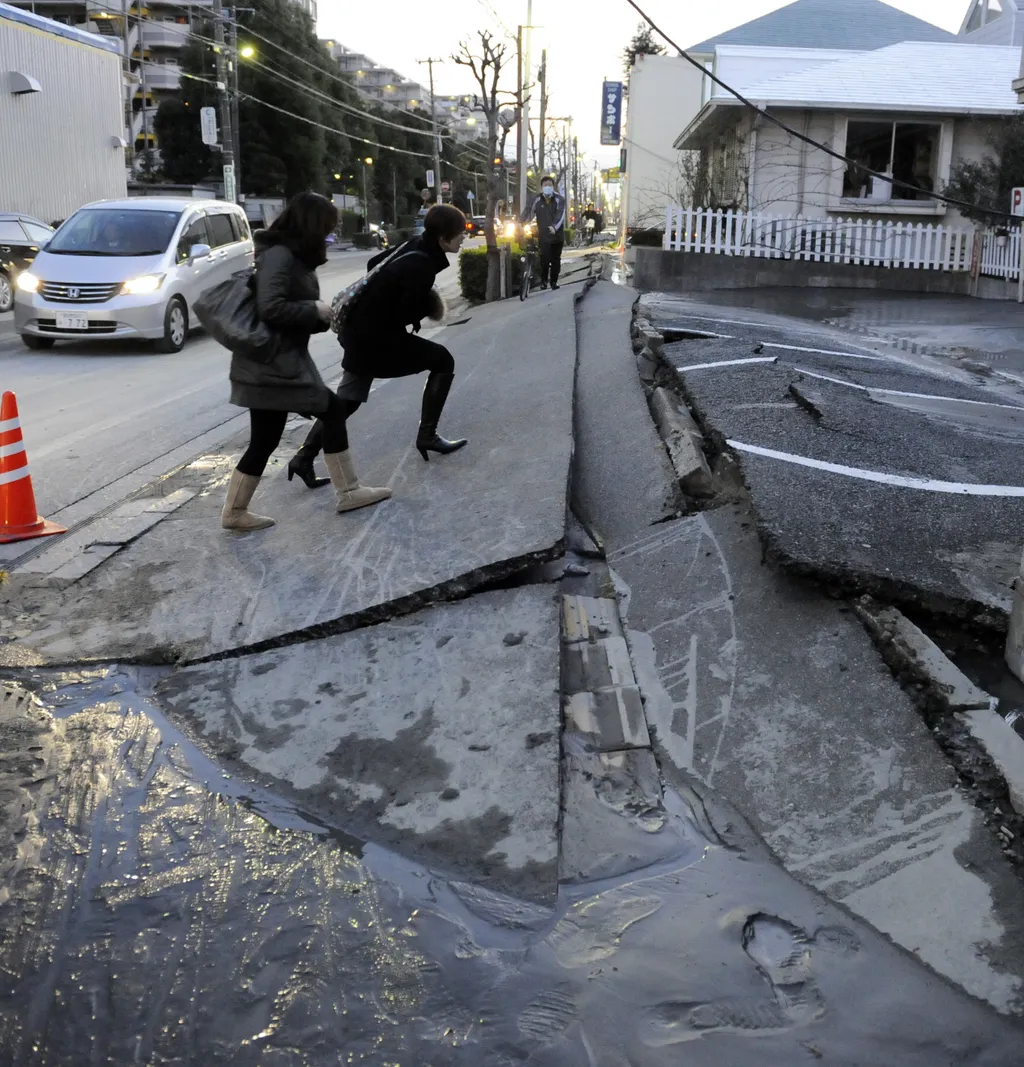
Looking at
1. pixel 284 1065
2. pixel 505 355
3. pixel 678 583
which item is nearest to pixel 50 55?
pixel 505 355

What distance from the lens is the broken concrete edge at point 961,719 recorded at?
2.99m

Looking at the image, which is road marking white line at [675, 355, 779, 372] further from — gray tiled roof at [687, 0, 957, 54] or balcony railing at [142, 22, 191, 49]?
balcony railing at [142, 22, 191, 49]

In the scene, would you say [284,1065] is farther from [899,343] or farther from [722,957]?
[899,343]

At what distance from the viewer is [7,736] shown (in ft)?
12.0

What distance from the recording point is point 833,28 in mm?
35594

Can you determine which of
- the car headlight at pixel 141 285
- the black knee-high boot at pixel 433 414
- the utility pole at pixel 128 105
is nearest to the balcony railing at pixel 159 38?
the utility pole at pixel 128 105

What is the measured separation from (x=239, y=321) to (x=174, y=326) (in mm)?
9194

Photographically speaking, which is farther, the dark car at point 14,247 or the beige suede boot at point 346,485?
the dark car at point 14,247

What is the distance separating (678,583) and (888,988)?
87.1 inches

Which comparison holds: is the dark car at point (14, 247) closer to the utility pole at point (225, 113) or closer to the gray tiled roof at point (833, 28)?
the utility pole at point (225, 113)

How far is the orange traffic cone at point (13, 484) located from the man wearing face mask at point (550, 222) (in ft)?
40.4

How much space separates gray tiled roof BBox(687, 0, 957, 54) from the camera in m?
34.9

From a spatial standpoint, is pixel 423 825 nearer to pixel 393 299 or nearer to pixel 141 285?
pixel 393 299

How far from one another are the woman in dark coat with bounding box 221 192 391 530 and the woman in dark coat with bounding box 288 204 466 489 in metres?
0.25
